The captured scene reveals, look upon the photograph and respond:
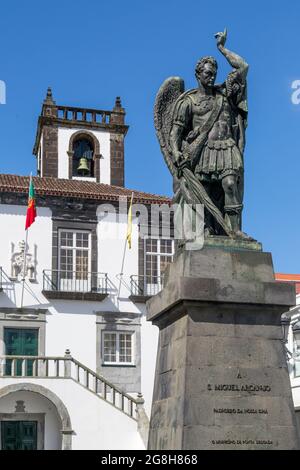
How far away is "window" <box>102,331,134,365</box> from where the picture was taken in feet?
92.4

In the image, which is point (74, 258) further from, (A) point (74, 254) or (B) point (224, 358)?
(B) point (224, 358)

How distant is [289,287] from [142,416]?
15927 mm

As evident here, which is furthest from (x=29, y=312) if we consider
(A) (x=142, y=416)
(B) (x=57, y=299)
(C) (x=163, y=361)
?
(C) (x=163, y=361)

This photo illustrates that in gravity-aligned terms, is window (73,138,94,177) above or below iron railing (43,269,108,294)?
above

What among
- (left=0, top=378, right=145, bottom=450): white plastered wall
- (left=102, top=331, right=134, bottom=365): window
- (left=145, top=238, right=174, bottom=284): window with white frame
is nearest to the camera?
(left=0, top=378, right=145, bottom=450): white plastered wall

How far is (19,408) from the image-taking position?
24906 millimetres

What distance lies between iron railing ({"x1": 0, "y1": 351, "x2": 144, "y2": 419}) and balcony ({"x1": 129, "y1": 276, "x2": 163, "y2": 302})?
3830 mm

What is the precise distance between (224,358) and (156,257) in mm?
21951

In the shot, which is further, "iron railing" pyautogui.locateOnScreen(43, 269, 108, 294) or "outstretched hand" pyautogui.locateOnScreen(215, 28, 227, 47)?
"iron railing" pyautogui.locateOnScreen(43, 269, 108, 294)

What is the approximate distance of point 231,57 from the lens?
9.09 metres

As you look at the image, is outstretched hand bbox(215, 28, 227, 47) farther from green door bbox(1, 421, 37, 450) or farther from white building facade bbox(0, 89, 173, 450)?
green door bbox(1, 421, 37, 450)

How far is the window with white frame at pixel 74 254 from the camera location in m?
28.5

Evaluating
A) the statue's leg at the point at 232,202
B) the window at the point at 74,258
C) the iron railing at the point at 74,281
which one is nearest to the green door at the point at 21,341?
the iron railing at the point at 74,281

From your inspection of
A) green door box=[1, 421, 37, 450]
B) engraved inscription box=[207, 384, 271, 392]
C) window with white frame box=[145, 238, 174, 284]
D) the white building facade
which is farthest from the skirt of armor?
window with white frame box=[145, 238, 174, 284]
